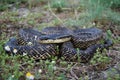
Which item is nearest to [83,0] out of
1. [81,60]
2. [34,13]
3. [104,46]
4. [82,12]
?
[82,12]

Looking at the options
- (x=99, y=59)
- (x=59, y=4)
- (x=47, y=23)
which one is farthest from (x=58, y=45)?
(x=59, y=4)

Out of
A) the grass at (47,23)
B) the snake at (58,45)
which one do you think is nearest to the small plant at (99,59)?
the grass at (47,23)

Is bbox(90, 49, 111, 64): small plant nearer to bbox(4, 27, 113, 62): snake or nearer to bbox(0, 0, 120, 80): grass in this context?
bbox(0, 0, 120, 80): grass

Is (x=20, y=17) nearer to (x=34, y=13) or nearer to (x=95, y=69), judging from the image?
(x=34, y=13)

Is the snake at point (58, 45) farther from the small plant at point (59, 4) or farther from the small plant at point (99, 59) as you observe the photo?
the small plant at point (59, 4)

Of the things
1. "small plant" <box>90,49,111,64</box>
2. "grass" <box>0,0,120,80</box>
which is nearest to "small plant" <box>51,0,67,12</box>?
"grass" <box>0,0,120,80</box>
